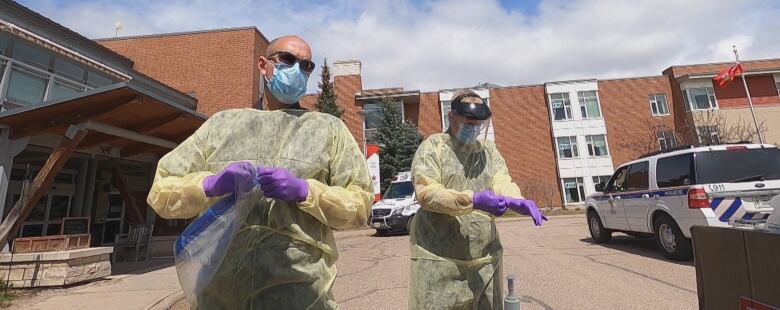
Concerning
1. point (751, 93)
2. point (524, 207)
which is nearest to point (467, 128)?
point (524, 207)

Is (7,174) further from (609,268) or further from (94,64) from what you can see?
(609,268)

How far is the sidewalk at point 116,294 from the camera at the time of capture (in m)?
5.32

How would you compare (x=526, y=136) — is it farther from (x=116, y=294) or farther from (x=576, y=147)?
(x=116, y=294)

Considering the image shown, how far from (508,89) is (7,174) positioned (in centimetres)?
3029

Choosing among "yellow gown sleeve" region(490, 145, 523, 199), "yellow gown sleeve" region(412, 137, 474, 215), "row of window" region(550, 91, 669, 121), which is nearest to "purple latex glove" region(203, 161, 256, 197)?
"yellow gown sleeve" region(412, 137, 474, 215)

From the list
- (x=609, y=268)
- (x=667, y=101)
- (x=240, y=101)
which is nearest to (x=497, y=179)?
(x=609, y=268)

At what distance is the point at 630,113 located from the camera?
30.3 metres

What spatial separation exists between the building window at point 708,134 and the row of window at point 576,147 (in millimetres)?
5801

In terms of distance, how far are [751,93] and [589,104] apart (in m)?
11.1

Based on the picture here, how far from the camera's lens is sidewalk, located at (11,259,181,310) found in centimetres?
532

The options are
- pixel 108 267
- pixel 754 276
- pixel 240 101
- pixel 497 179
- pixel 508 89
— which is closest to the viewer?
pixel 754 276

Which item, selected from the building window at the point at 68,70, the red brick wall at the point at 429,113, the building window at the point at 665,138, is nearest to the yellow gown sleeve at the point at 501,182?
the building window at the point at 68,70

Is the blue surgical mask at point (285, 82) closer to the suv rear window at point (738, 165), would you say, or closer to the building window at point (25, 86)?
the suv rear window at point (738, 165)

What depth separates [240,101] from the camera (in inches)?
877
